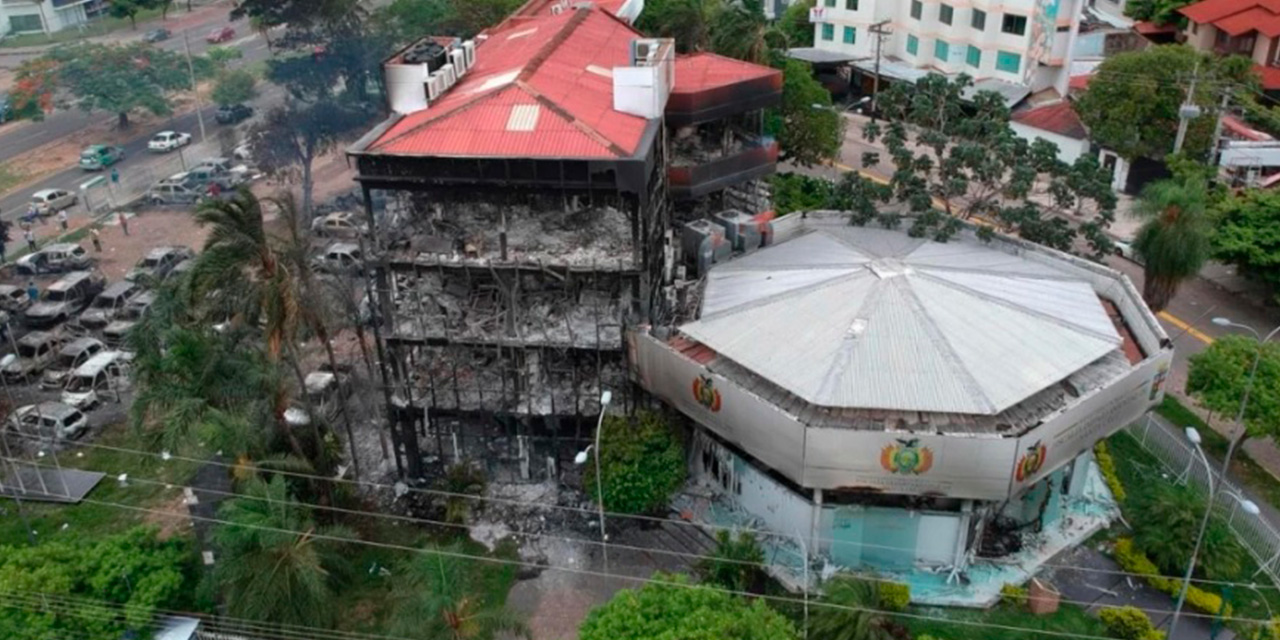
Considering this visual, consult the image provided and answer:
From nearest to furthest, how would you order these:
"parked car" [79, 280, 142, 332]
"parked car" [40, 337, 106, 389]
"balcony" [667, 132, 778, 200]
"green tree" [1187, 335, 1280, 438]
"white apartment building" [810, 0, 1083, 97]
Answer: "green tree" [1187, 335, 1280, 438], "balcony" [667, 132, 778, 200], "parked car" [40, 337, 106, 389], "parked car" [79, 280, 142, 332], "white apartment building" [810, 0, 1083, 97]

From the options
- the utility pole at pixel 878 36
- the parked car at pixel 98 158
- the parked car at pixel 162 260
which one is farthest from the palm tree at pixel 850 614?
the parked car at pixel 98 158

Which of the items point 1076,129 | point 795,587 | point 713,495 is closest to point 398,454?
point 713,495

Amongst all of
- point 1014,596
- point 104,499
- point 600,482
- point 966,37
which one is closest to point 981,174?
point 1014,596

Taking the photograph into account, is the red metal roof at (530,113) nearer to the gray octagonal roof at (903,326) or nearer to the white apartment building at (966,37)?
the gray octagonal roof at (903,326)

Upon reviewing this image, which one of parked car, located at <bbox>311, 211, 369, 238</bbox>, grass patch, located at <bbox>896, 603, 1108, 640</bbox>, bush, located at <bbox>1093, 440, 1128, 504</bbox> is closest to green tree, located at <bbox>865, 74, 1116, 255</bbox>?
bush, located at <bbox>1093, 440, 1128, 504</bbox>

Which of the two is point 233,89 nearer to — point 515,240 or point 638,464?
point 515,240

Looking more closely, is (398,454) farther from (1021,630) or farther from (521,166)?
(1021,630)

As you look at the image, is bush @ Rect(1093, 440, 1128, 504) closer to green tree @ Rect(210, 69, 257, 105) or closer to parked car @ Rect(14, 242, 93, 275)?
parked car @ Rect(14, 242, 93, 275)

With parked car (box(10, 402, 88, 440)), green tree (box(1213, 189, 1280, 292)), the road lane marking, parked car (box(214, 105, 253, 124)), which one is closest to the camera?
parked car (box(10, 402, 88, 440))
